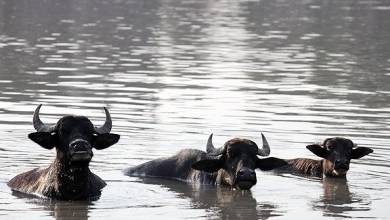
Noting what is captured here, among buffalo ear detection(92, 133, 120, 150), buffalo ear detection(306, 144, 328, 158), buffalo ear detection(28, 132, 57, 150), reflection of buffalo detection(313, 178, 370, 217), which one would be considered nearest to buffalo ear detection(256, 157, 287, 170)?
reflection of buffalo detection(313, 178, 370, 217)

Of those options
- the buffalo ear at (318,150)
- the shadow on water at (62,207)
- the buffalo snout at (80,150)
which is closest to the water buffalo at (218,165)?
the buffalo ear at (318,150)

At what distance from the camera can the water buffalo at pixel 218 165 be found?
16.1 metres

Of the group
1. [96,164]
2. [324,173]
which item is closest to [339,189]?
[324,173]

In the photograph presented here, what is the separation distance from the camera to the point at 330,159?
58.7 ft

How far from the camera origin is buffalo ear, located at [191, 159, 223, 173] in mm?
16516

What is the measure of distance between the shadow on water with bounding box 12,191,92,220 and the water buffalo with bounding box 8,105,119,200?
13 cm

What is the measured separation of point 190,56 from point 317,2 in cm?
5548

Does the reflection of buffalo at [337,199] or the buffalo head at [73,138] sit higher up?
the buffalo head at [73,138]

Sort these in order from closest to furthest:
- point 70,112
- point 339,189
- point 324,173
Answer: point 339,189, point 324,173, point 70,112

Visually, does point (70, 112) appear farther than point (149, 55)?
No

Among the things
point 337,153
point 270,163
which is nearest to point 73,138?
point 270,163

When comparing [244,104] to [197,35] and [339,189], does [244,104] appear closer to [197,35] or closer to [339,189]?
[339,189]

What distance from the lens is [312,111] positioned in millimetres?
24625

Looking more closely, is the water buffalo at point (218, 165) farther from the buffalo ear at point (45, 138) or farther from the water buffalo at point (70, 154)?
the buffalo ear at point (45, 138)
